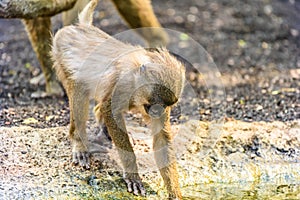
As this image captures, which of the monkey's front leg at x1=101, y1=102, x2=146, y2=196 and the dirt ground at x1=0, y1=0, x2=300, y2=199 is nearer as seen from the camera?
the monkey's front leg at x1=101, y1=102, x2=146, y2=196

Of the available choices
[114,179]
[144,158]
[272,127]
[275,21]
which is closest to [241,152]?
[272,127]

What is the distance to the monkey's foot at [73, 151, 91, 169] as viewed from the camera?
6219mm

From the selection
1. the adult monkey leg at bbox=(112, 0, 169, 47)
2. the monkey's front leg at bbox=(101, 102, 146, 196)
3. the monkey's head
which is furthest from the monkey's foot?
the adult monkey leg at bbox=(112, 0, 169, 47)

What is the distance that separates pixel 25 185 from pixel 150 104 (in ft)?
4.23

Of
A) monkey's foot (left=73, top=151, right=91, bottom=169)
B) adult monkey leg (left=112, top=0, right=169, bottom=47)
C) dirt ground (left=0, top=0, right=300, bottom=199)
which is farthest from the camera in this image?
adult monkey leg (left=112, top=0, right=169, bottom=47)

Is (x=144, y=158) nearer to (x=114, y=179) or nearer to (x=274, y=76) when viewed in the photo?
(x=114, y=179)

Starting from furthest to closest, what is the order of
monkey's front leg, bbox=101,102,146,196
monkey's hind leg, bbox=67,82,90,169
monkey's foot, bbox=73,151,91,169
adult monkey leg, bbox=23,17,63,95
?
adult monkey leg, bbox=23,17,63,95, monkey's hind leg, bbox=67,82,90,169, monkey's foot, bbox=73,151,91,169, monkey's front leg, bbox=101,102,146,196

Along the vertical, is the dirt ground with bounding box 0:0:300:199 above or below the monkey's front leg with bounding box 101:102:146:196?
below

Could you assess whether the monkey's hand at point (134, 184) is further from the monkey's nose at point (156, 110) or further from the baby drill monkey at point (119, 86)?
the monkey's nose at point (156, 110)

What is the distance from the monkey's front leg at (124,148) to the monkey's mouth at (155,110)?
373 mm

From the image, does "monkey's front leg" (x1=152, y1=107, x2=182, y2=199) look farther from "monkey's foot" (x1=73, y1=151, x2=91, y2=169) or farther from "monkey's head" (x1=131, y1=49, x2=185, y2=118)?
"monkey's foot" (x1=73, y1=151, x2=91, y2=169)

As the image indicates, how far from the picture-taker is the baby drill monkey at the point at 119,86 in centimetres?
565

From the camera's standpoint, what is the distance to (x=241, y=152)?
21.9ft

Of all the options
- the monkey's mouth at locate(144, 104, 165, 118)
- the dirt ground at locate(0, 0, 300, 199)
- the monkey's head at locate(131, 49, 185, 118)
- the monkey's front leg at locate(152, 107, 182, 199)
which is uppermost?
the monkey's head at locate(131, 49, 185, 118)
